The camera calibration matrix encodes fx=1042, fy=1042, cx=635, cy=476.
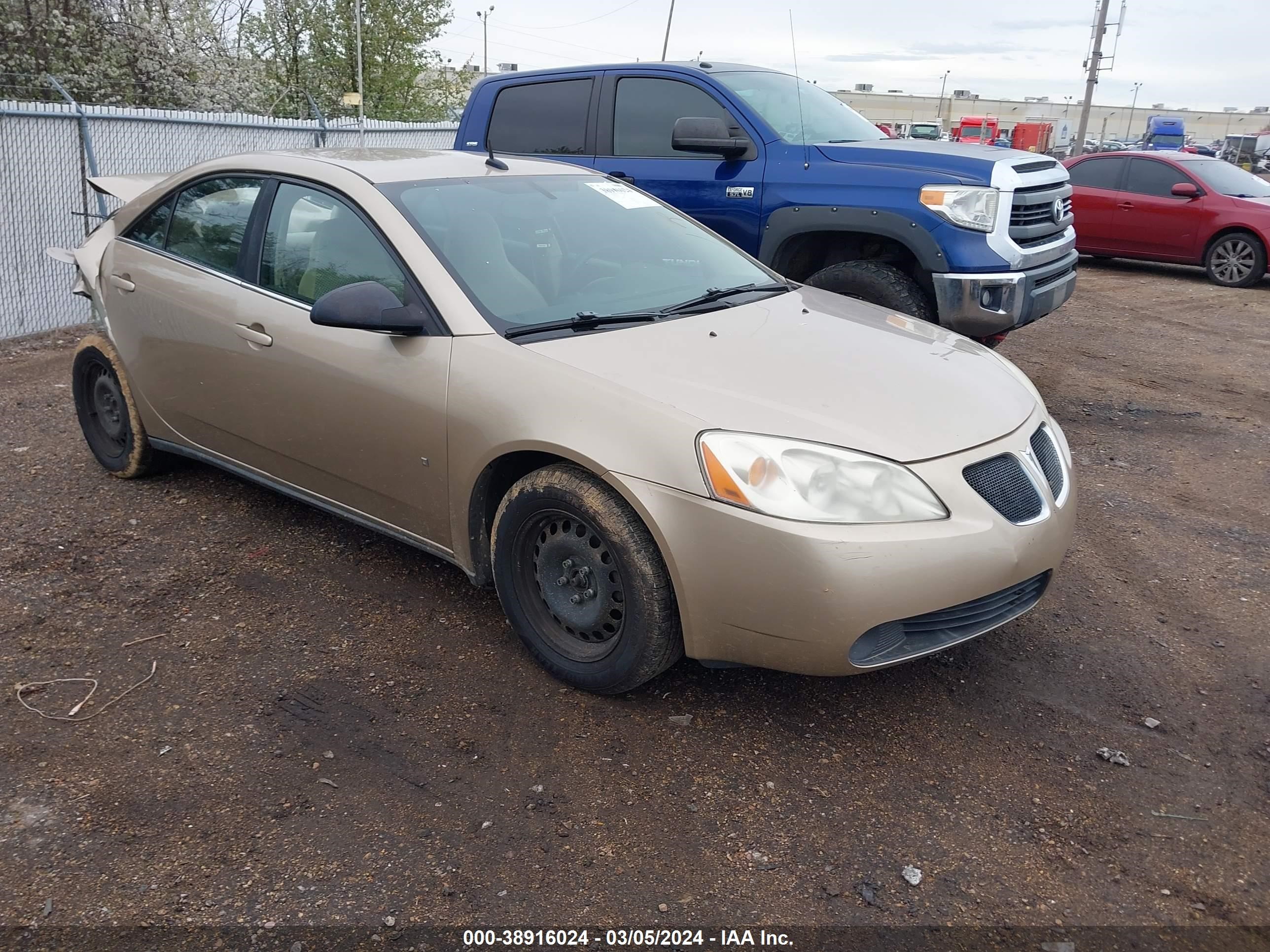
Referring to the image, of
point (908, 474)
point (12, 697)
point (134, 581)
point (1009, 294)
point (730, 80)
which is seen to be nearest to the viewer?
point (908, 474)

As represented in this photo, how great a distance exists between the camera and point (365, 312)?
3412 mm

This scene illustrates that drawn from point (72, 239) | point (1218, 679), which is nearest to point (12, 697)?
point (1218, 679)

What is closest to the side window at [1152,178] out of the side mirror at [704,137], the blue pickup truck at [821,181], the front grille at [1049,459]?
the blue pickup truck at [821,181]

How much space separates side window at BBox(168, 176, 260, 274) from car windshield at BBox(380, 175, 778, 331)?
2.65 feet

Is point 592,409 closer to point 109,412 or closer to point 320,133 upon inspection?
point 109,412

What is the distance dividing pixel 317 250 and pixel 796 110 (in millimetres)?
4017

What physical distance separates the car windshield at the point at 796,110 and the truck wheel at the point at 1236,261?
23.4ft

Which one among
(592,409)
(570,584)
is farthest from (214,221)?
(570,584)

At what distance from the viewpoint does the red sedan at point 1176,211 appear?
12.1m

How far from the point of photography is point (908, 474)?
2924mm

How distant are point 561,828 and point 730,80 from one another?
5.39 m

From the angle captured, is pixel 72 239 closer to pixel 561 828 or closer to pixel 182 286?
pixel 182 286

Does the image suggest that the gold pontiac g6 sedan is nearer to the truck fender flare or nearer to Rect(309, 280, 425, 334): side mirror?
Rect(309, 280, 425, 334): side mirror

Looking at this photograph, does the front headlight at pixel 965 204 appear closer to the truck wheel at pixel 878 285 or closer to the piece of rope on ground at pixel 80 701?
the truck wheel at pixel 878 285
